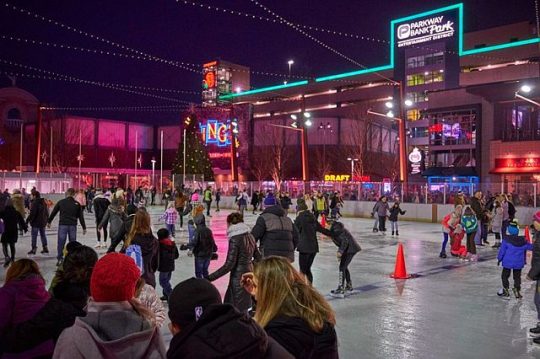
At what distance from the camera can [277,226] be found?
23.5 ft

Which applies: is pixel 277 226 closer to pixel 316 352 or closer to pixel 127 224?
pixel 127 224

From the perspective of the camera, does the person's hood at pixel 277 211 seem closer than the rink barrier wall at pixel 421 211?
Yes

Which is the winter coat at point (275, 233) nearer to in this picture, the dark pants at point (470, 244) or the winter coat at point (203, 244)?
the winter coat at point (203, 244)

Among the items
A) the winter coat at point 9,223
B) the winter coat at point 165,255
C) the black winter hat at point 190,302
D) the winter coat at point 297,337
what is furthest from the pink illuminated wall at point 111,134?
the black winter hat at point 190,302

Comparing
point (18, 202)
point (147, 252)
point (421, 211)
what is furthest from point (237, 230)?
point (421, 211)

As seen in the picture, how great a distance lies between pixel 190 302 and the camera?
91.7 inches

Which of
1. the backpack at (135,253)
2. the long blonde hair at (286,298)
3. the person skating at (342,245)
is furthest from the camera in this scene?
the person skating at (342,245)

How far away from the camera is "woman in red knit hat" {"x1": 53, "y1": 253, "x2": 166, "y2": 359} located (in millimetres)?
2309

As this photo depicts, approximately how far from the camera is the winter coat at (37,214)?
13.0 meters

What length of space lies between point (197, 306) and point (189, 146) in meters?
56.0

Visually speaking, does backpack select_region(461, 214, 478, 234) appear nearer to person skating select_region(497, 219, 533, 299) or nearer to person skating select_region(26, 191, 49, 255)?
person skating select_region(497, 219, 533, 299)

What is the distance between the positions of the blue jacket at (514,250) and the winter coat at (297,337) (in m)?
6.78

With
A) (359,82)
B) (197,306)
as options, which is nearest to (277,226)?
(197,306)

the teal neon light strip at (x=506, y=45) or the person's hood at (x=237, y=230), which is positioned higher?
the teal neon light strip at (x=506, y=45)
